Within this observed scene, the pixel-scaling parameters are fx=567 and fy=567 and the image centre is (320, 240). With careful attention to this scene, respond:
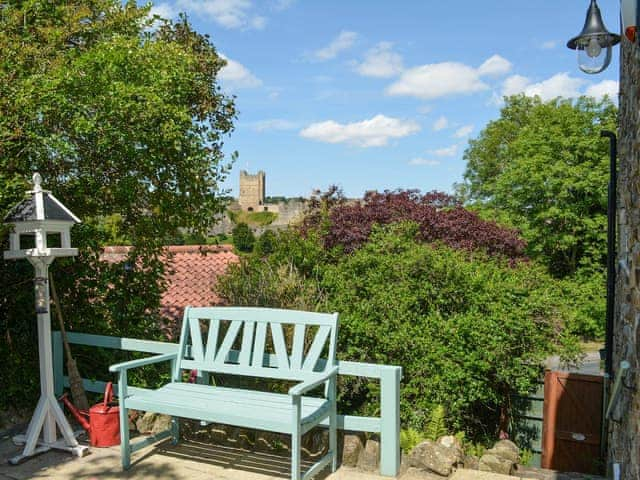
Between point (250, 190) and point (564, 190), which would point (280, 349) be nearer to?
point (564, 190)

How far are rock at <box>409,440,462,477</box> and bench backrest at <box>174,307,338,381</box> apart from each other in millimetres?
873

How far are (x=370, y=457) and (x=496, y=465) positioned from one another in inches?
35.1

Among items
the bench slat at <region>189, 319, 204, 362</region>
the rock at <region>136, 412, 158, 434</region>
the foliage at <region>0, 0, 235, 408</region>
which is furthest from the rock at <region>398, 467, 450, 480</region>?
the foliage at <region>0, 0, 235, 408</region>

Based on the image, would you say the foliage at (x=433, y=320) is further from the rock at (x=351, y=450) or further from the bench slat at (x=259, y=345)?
the bench slat at (x=259, y=345)

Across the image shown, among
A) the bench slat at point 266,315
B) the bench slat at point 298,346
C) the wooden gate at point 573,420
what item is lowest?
the wooden gate at point 573,420

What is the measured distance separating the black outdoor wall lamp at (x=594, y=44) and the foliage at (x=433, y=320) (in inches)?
95.4

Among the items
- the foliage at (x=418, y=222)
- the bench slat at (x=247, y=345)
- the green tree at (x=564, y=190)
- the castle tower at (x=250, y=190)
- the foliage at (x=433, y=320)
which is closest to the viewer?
the bench slat at (x=247, y=345)

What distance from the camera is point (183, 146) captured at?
555 centimetres

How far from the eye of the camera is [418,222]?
33.8 ft

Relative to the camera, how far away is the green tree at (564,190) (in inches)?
731

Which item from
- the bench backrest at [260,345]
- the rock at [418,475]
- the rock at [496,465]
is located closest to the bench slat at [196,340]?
the bench backrest at [260,345]

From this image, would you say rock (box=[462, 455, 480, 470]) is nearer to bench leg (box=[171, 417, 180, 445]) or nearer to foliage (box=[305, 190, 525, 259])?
bench leg (box=[171, 417, 180, 445])

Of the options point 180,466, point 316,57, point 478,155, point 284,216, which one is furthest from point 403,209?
point 284,216

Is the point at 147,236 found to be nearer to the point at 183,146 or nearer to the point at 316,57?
the point at 183,146
